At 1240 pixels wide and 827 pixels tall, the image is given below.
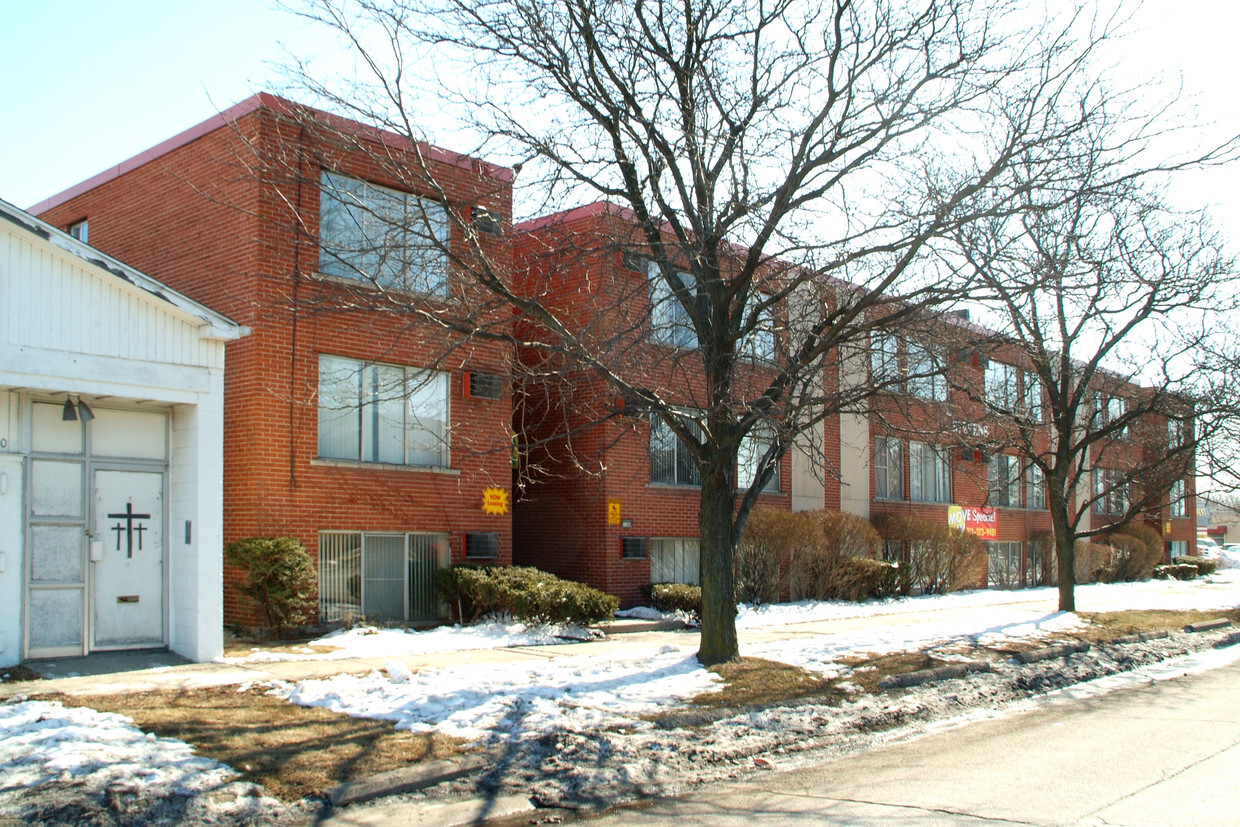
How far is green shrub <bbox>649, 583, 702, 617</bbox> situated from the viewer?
18.1m

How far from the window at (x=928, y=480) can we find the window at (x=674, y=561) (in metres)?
9.37

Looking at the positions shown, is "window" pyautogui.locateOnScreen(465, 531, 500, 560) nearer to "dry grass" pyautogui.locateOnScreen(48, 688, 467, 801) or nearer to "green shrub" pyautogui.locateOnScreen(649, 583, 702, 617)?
"green shrub" pyautogui.locateOnScreen(649, 583, 702, 617)

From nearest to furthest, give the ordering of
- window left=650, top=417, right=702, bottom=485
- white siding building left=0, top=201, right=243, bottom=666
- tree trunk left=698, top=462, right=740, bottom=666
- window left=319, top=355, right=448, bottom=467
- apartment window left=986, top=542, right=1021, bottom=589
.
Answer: white siding building left=0, top=201, right=243, bottom=666 → tree trunk left=698, top=462, right=740, bottom=666 → window left=319, top=355, right=448, bottom=467 → window left=650, top=417, right=702, bottom=485 → apartment window left=986, top=542, right=1021, bottom=589

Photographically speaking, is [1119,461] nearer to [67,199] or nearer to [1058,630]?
[1058,630]

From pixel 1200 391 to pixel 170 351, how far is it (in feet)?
60.8

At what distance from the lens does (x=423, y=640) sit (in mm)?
13914

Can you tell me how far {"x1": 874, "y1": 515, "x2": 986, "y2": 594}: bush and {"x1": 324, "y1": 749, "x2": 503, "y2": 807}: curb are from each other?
19.0m

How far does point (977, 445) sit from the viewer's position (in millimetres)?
14445

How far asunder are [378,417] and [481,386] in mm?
1840

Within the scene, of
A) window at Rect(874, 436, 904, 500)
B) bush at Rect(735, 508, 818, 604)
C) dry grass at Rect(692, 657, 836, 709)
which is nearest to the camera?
dry grass at Rect(692, 657, 836, 709)

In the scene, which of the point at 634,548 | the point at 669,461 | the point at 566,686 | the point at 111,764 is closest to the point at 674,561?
the point at 634,548

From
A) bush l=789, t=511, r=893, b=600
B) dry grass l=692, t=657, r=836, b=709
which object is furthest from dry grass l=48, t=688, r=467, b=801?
bush l=789, t=511, r=893, b=600

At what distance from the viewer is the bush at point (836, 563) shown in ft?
71.0

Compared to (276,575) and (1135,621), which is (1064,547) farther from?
(276,575)
